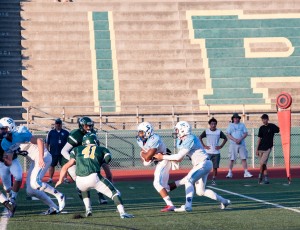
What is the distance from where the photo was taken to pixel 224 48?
35562mm

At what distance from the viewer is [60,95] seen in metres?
33.0

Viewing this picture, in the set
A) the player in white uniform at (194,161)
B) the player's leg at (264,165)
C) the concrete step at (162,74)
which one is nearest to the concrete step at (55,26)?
the concrete step at (162,74)

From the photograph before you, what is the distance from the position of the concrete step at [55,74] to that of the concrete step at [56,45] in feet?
4.73

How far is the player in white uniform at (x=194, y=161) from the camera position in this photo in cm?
1361

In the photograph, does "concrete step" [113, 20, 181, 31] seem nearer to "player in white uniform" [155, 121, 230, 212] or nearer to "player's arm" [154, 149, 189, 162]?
"player in white uniform" [155, 121, 230, 212]

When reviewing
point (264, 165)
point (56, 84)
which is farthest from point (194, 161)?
point (56, 84)

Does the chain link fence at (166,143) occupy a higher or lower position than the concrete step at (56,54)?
lower

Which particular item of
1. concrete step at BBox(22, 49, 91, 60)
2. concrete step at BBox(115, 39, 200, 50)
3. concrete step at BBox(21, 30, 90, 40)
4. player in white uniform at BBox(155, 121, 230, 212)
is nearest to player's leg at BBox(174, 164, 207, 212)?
player in white uniform at BBox(155, 121, 230, 212)

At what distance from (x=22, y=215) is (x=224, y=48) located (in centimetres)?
2329

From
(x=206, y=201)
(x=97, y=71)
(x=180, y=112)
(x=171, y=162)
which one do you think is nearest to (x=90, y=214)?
(x=171, y=162)

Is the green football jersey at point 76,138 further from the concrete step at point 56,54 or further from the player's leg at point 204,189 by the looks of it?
the concrete step at point 56,54

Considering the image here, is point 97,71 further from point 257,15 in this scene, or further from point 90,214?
point 90,214

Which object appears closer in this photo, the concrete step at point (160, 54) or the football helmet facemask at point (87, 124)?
the football helmet facemask at point (87, 124)

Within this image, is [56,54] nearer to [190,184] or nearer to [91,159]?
[190,184]
